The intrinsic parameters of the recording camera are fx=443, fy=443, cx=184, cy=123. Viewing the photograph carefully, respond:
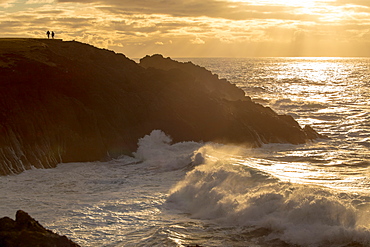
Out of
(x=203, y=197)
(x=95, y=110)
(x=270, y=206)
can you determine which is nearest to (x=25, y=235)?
(x=270, y=206)

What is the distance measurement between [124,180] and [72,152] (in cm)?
561

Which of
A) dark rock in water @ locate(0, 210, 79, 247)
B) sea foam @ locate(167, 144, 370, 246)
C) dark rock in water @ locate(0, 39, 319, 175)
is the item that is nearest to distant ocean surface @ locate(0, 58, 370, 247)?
sea foam @ locate(167, 144, 370, 246)

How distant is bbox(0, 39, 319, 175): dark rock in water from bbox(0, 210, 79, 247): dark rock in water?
1381cm

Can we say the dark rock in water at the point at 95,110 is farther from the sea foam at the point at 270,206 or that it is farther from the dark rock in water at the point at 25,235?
the dark rock in water at the point at 25,235

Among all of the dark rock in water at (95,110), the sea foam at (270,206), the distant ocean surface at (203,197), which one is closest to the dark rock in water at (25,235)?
the distant ocean surface at (203,197)

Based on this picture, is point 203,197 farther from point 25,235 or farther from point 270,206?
point 25,235

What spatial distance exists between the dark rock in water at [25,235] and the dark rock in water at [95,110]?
13810mm

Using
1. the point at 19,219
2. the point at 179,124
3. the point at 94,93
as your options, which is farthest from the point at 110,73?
the point at 19,219

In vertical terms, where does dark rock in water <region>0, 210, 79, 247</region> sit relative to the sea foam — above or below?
above

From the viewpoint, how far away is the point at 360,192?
63.6 ft

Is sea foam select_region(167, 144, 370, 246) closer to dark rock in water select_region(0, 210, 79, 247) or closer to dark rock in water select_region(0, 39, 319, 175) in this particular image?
dark rock in water select_region(0, 210, 79, 247)

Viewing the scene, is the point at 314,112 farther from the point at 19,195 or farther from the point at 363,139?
the point at 19,195

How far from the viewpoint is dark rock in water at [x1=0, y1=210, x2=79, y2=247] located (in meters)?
10.5

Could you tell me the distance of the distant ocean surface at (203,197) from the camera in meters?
14.9
